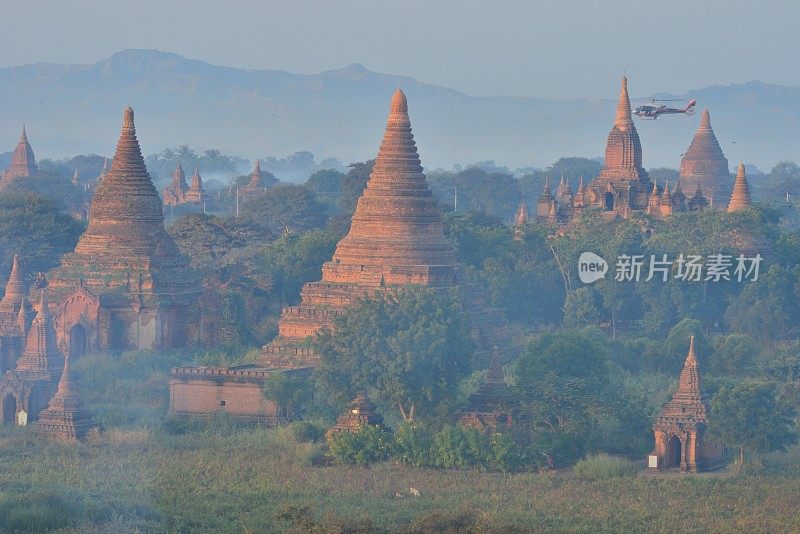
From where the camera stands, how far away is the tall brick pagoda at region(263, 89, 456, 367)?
53.7m

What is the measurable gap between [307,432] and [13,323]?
12.5 metres

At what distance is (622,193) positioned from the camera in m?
76.0

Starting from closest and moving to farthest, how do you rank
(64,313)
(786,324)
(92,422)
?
(92,422) < (64,313) < (786,324)

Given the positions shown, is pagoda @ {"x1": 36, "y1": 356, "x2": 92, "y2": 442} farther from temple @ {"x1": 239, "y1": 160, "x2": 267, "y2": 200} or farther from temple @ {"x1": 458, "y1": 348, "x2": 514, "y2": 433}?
temple @ {"x1": 239, "y1": 160, "x2": 267, "y2": 200}

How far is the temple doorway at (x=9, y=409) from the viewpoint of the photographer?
4769cm

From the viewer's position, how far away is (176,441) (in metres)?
44.8

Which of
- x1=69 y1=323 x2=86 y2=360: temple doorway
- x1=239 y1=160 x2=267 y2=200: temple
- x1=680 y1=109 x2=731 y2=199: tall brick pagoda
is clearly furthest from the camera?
x1=239 y1=160 x2=267 y2=200: temple

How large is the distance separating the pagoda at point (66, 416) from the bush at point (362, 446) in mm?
5658

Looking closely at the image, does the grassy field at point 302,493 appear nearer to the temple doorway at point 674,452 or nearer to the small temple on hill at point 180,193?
the temple doorway at point 674,452

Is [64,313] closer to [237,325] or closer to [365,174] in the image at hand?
[237,325]

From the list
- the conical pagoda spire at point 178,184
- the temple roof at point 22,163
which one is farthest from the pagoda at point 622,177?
the conical pagoda spire at point 178,184

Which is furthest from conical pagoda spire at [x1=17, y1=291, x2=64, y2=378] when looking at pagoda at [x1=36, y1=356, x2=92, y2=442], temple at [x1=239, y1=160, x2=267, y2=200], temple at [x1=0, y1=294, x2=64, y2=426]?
temple at [x1=239, y1=160, x2=267, y2=200]

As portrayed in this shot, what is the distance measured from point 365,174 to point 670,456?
140ft

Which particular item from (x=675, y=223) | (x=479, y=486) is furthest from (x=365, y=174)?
(x=479, y=486)
